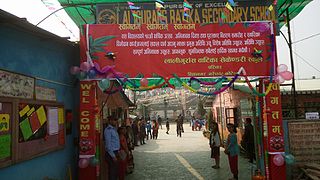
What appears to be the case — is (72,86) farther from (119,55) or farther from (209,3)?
(209,3)

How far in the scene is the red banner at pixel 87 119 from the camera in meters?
6.61

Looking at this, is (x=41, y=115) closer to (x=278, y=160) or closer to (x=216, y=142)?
(x=278, y=160)

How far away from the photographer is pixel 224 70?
22.4 ft

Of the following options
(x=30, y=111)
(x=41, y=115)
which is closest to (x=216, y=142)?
(x=41, y=115)

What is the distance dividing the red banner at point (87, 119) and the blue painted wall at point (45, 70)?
11.7 inches

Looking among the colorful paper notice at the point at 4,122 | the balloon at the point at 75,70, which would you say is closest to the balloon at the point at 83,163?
the balloon at the point at 75,70

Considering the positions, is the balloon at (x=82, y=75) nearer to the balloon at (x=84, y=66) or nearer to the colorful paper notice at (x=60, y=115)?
the balloon at (x=84, y=66)

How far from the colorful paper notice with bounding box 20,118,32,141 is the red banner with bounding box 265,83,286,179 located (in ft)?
16.6

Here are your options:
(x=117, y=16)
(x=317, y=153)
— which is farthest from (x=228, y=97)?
(x=117, y=16)

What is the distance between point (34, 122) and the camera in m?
5.02

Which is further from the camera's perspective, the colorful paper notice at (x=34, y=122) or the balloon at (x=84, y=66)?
the balloon at (x=84, y=66)

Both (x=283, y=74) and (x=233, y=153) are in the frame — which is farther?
(x=233, y=153)

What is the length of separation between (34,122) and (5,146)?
908mm

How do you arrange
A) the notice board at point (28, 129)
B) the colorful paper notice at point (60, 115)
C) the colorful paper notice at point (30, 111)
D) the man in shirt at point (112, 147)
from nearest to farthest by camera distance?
the notice board at point (28, 129) → the colorful paper notice at point (30, 111) → the colorful paper notice at point (60, 115) → the man in shirt at point (112, 147)
